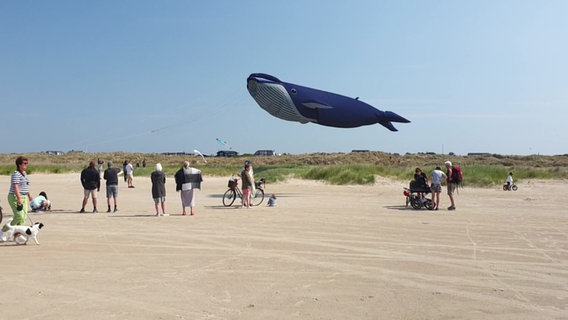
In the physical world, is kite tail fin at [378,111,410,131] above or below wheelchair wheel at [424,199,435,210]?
above

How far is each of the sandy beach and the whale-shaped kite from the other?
13.3 metres

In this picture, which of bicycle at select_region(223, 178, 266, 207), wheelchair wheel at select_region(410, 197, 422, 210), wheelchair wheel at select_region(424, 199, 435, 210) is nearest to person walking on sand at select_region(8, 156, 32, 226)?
bicycle at select_region(223, 178, 266, 207)

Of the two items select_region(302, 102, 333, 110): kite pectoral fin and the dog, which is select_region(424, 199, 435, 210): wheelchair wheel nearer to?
select_region(302, 102, 333, 110): kite pectoral fin

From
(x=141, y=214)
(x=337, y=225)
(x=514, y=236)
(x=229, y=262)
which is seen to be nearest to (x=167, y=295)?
(x=229, y=262)

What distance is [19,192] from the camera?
1055cm

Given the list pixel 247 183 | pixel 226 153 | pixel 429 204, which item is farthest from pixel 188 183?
pixel 226 153

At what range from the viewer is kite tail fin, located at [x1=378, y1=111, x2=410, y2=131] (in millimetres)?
31891

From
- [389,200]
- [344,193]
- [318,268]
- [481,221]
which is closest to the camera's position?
[318,268]

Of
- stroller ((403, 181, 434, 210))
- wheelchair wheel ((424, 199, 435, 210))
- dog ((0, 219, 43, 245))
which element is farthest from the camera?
stroller ((403, 181, 434, 210))

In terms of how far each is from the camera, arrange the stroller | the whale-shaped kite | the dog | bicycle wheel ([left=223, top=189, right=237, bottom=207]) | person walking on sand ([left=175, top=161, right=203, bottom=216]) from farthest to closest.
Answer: the whale-shaped kite
bicycle wheel ([left=223, top=189, right=237, bottom=207])
the stroller
person walking on sand ([left=175, top=161, right=203, bottom=216])
the dog

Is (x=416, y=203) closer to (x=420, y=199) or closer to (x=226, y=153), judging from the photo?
(x=420, y=199)

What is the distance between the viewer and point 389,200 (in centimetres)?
2298

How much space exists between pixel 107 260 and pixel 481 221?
10642mm

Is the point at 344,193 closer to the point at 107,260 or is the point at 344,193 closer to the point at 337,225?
the point at 337,225
